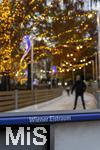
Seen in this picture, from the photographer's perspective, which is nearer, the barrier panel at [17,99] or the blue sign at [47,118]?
the blue sign at [47,118]

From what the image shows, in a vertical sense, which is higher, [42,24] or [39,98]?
[42,24]

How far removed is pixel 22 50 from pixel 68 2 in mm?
6368

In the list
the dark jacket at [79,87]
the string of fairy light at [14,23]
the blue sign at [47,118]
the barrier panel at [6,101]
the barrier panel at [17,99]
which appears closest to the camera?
the blue sign at [47,118]

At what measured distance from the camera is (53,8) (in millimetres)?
31562

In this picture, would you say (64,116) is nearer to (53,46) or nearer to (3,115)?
(3,115)

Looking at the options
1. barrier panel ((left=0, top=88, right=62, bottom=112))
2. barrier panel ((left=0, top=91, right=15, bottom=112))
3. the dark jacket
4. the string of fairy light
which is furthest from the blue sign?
the dark jacket

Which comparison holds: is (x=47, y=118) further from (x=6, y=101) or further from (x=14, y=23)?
(x=14, y=23)

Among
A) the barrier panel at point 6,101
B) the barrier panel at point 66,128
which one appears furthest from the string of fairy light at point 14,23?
the barrier panel at point 66,128

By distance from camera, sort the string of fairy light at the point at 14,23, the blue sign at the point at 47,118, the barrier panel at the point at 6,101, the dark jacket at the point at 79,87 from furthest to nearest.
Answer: the dark jacket at the point at 79,87 < the string of fairy light at the point at 14,23 < the barrier panel at the point at 6,101 < the blue sign at the point at 47,118

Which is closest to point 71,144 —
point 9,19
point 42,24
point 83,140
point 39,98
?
point 83,140

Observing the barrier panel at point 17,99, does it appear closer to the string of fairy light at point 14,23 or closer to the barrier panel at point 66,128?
the string of fairy light at point 14,23

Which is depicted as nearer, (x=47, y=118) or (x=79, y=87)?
(x=47, y=118)

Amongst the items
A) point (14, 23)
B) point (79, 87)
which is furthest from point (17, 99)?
point (14, 23)

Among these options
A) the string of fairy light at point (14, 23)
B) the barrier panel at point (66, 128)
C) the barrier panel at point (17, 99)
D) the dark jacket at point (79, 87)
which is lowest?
the barrier panel at point (17, 99)
